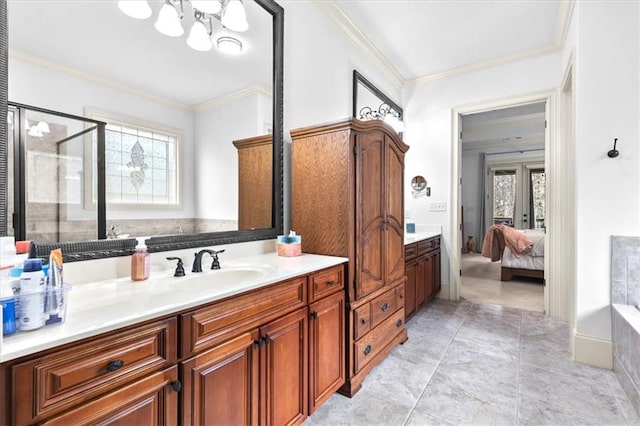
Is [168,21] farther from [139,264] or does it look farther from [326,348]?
[326,348]

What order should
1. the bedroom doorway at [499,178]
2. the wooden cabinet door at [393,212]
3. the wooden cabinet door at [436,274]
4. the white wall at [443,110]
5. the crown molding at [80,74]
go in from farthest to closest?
the bedroom doorway at [499,178] → the wooden cabinet door at [436,274] → the white wall at [443,110] → the wooden cabinet door at [393,212] → the crown molding at [80,74]

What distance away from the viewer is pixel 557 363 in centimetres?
222

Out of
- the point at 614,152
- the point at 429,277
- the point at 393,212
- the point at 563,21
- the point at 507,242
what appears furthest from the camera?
the point at 507,242

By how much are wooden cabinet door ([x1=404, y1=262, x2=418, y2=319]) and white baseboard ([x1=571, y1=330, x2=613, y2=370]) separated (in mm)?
1205

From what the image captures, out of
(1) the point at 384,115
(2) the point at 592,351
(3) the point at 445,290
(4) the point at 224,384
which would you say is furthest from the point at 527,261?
(4) the point at 224,384

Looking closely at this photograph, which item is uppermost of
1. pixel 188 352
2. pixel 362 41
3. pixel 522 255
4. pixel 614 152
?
pixel 362 41

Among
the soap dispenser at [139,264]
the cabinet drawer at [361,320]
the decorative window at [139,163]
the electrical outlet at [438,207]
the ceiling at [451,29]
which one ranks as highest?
the ceiling at [451,29]

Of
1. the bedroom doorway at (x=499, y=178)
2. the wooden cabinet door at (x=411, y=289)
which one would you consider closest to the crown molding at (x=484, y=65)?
the bedroom doorway at (x=499, y=178)

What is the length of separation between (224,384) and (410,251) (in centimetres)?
216

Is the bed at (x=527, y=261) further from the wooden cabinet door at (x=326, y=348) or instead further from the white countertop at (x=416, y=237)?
the wooden cabinet door at (x=326, y=348)

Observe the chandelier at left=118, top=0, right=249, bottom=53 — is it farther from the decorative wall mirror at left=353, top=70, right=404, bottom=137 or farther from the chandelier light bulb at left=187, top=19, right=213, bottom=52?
the decorative wall mirror at left=353, top=70, right=404, bottom=137

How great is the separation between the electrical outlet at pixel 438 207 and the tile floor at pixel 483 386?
4.80 ft

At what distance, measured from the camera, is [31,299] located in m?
0.75

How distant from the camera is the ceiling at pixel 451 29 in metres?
2.59
